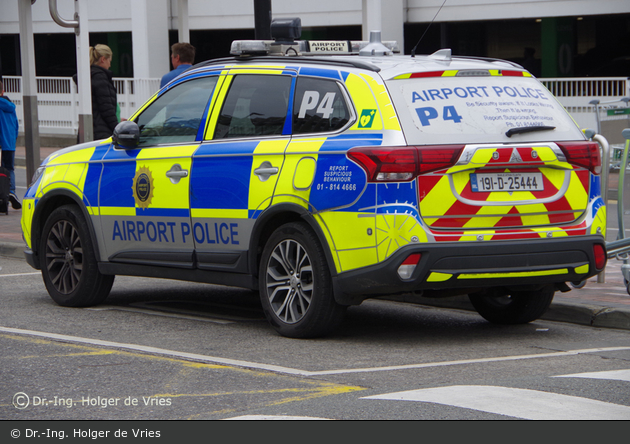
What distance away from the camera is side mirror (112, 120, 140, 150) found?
7988 mm

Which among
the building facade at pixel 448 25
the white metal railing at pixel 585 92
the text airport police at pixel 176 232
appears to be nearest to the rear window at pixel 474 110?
the text airport police at pixel 176 232

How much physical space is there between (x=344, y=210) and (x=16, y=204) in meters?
10.4

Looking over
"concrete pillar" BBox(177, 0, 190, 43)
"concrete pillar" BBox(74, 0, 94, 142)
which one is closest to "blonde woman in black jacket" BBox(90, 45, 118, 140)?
"concrete pillar" BBox(74, 0, 94, 142)

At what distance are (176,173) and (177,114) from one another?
542 mm

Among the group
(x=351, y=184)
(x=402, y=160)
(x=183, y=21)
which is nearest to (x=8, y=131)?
(x=183, y=21)

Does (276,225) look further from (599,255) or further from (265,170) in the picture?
(599,255)

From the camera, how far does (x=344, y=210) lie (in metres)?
6.54

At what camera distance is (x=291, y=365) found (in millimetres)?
6262

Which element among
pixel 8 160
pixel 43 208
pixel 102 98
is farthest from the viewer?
pixel 8 160

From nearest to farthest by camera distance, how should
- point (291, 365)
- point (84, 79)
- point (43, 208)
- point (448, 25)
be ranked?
1. point (291, 365)
2. point (43, 208)
3. point (84, 79)
4. point (448, 25)

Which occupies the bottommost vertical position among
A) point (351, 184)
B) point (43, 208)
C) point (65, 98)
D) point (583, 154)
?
point (43, 208)

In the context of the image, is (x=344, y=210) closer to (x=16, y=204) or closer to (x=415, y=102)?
(x=415, y=102)

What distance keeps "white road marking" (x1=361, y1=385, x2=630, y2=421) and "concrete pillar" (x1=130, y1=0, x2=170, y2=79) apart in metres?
23.9
